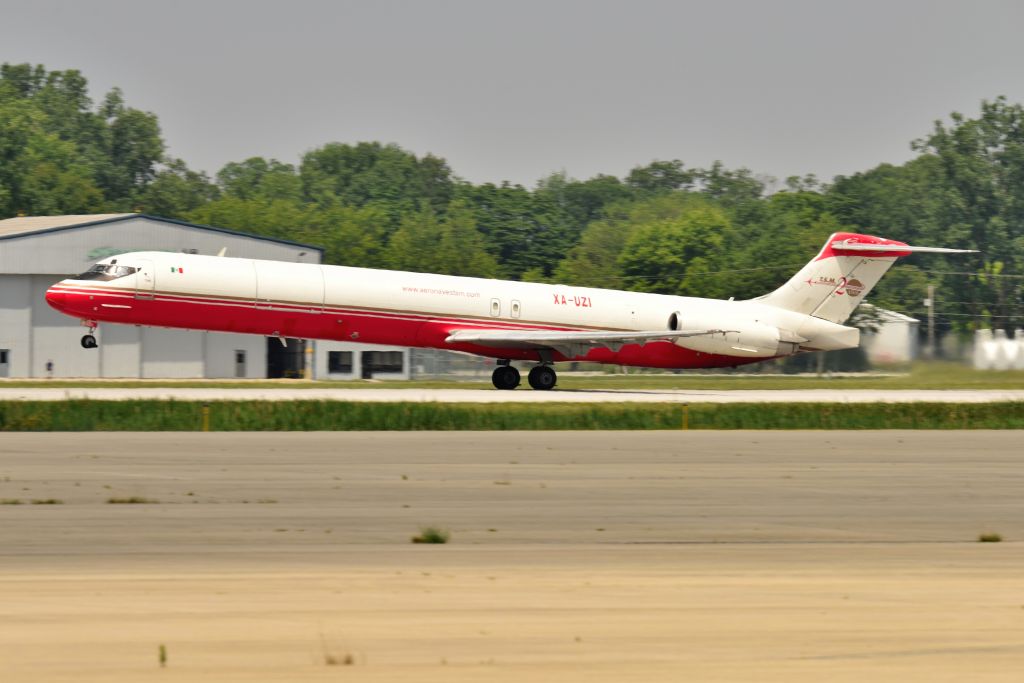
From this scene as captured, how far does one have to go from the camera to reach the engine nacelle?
50656mm

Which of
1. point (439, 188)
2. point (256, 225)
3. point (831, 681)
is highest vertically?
point (439, 188)

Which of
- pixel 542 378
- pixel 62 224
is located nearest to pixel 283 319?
pixel 542 378

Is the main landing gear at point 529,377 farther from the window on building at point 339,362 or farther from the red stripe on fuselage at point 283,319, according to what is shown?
the window on building at point 339,362

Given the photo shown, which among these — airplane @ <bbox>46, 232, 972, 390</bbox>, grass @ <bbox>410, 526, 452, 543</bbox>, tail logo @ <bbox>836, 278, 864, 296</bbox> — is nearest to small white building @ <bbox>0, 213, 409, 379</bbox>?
airplane @ <bbox>46, 232, 972, 390</bbox>

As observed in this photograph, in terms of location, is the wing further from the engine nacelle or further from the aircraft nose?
the aircraft nose

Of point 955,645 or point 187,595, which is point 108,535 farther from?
point 955,645

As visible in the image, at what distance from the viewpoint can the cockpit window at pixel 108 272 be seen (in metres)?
44.4

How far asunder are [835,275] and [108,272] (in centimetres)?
2631

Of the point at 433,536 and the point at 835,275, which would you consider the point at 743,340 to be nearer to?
the point at 835,275

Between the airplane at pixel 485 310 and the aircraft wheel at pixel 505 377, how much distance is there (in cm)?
5

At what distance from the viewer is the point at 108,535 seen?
16.2 m

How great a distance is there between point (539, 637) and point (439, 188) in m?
185

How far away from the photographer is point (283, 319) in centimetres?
4538

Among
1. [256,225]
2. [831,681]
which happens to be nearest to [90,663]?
[831,681]
